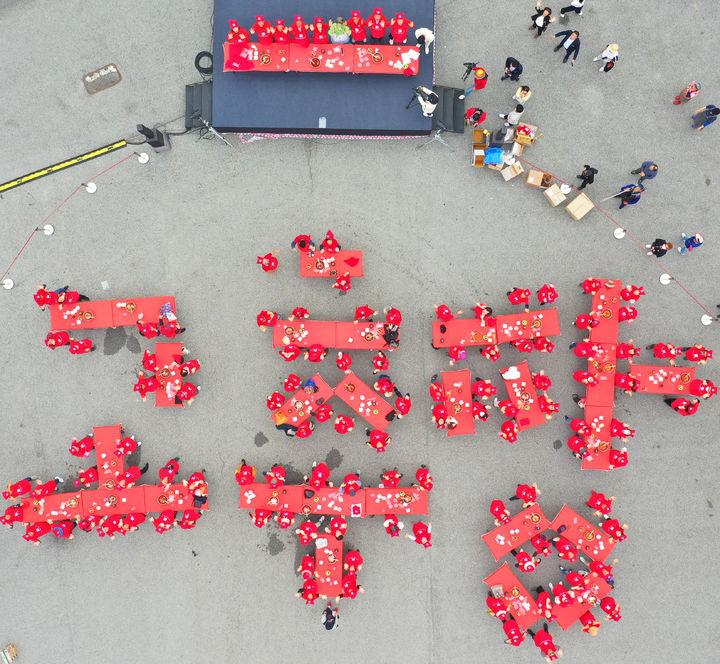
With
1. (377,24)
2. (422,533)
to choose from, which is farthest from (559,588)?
(377,24)

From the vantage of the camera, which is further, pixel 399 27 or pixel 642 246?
pixel 642 246

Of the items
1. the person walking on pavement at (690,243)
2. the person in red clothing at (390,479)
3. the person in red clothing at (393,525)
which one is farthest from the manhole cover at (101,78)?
the person walking on pavement at (690,243)

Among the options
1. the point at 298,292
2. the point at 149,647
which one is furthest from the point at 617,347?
the point at 149,647

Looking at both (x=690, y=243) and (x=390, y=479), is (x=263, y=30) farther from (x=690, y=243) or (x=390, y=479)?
(x=690, y=243)

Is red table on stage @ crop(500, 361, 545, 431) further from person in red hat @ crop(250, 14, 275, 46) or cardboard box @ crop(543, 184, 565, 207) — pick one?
person in red hat @ crop(250, 14, 275, 46)

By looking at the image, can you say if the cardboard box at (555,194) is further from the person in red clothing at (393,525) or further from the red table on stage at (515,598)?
the red table on stage at (515,598)

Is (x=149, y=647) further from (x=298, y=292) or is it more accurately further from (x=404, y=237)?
(x=404, y=237)
